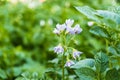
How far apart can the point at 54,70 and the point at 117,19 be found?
62 centimetres

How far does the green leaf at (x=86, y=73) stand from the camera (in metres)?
2.02

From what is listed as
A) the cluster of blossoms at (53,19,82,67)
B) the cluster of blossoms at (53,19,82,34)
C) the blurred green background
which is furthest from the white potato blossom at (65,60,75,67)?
the blurred green background

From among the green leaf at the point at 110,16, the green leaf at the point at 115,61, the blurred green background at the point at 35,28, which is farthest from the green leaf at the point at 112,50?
the blurred green background at the point at 35,28

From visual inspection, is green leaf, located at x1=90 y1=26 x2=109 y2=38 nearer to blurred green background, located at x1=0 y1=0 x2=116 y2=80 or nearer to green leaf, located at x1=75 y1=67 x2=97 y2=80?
green leaf, located at x1=75 y1=67 x2=97 y2=80

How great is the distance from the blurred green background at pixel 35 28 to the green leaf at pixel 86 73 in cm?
234

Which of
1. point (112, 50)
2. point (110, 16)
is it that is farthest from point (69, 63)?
A: point (110, 16)

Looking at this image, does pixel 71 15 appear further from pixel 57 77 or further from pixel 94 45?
pixel 57 77

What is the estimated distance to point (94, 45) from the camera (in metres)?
4.79

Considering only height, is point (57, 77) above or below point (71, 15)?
above

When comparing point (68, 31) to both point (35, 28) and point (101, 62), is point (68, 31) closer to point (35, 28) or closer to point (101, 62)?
point (101, 62)

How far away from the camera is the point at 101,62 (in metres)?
2.03

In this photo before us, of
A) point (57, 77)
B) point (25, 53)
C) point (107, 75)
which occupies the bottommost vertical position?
point (25, 53)

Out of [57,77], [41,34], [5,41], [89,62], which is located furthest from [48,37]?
[89,62]

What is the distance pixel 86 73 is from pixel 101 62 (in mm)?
76
